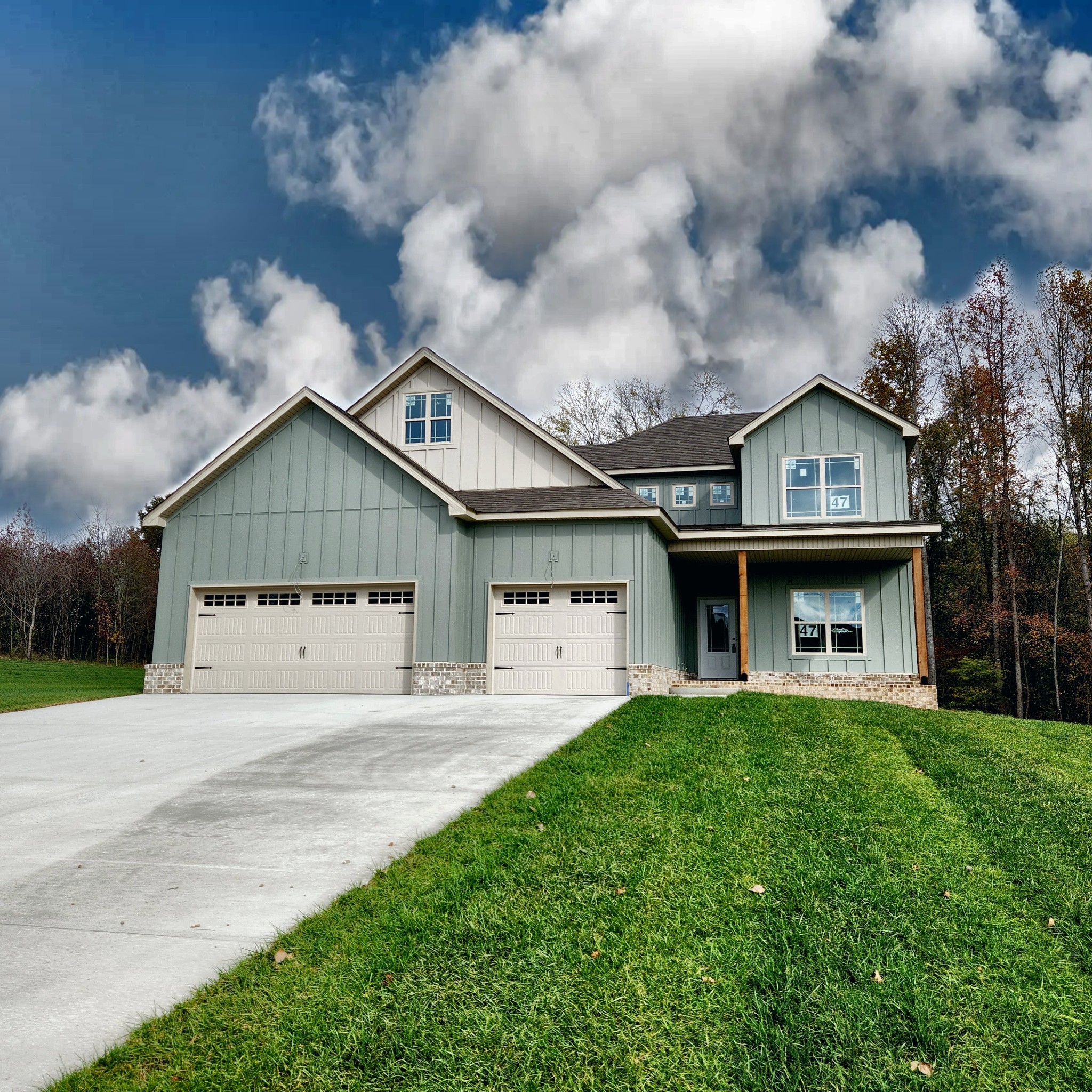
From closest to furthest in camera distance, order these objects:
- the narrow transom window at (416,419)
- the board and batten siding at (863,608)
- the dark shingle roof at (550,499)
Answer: the dark shingle roof at (550,499), the board and batten siding at (863,608), the narrow transom window at (416,419)

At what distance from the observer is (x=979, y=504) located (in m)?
24.6

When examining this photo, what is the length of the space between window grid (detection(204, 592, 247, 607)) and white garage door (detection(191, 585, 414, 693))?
11 millimetres

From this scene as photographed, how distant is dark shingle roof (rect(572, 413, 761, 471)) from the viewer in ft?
68.7

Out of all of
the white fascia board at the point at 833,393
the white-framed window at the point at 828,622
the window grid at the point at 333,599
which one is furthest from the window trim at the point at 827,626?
the window grid at the point at 333,599

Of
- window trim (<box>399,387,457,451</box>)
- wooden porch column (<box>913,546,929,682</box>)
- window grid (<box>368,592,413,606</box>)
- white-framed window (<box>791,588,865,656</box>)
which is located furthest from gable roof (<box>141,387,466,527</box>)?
wooden porch column (<box>913,546,929,682</box>)

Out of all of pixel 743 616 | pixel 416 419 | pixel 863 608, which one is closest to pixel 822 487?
pixel 863 608

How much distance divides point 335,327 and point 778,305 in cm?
1433

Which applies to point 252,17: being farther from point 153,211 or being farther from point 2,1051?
point 2,1051

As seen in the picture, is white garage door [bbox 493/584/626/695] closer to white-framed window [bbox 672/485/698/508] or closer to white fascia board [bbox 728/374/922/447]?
white fascia board [bbox 728/374/922/447]

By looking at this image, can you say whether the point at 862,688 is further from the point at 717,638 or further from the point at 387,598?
the point at 387,598

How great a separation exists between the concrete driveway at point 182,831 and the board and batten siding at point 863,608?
25.7 feet

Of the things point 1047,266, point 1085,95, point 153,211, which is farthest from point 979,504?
point 153,211

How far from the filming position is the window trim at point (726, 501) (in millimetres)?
20609

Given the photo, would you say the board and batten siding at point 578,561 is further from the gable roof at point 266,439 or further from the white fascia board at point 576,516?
the gable roof at point 266,439
